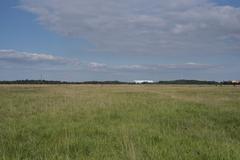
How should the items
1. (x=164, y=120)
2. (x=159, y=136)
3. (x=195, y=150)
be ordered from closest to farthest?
1. (x=195, y=150)
2. (x=159, y=136)
3. (x=164, y=120)

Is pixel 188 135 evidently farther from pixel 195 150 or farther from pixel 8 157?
pixel 8 157

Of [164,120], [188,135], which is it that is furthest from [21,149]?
[164,120]

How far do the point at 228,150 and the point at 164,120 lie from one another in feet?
20.4

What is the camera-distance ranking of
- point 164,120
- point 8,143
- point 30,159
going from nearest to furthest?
point 30,159, point 8,143, point 164,120

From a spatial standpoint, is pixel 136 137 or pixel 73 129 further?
pixel 73 129

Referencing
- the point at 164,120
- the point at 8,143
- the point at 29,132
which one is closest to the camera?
the point at 8,143

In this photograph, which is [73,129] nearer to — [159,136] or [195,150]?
[159,136]

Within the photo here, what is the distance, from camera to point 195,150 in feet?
25.3

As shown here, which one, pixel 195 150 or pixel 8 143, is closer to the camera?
pixel 195 150

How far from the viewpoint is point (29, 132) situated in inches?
420

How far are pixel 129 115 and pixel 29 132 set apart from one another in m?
5.45

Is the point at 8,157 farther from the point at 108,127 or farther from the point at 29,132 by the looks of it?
the point at 108,127

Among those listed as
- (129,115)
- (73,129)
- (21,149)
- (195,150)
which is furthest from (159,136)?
(129,115)

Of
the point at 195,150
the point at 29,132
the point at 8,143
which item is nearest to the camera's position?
the point at 195,150
